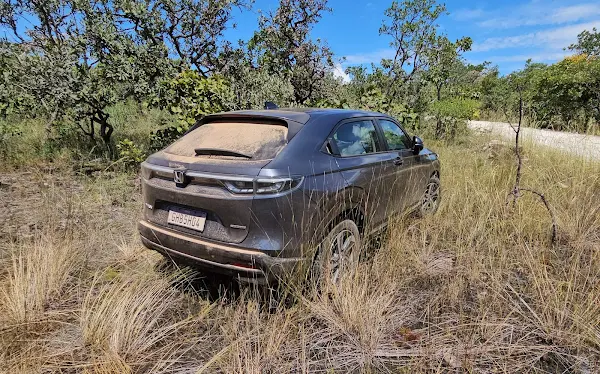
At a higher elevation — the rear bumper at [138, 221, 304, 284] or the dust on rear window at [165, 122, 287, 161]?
the dust on rear window at [165, 122, 287, 161]

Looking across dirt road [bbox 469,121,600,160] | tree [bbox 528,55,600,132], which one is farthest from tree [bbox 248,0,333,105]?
tree [bbox 528,55,600,132]

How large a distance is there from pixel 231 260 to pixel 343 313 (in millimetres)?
884

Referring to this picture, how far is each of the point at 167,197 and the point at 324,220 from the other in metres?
1.25

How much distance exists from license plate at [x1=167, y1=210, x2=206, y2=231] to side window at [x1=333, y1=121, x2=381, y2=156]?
1.33m

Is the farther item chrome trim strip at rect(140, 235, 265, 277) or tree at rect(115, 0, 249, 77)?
tree at rect(115, 0, 249, 77)

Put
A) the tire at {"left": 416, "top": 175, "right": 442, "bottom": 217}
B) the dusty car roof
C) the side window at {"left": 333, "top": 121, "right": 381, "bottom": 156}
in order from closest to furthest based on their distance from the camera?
the dusty car roof
the side window at {"left": 333, "top": 121, "right": 381, "bottom": 156}
the tire at {"left": 416, "top": 175, "right": 442, "bottom": 217}

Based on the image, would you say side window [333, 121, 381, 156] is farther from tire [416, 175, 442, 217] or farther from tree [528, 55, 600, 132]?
tree [528, 55, 600, 132]

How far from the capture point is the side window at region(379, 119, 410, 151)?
3.89m

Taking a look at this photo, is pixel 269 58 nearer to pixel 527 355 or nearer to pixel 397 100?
pixel 397 100

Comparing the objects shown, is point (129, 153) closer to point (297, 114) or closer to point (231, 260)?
point (297, 114)

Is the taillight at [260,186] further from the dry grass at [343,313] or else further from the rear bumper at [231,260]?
the dry grass at [343,313]

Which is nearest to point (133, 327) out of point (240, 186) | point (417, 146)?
point (240, 186)

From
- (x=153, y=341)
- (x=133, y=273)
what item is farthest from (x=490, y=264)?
(x=133, y=273)

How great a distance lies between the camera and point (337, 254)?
112 inches
